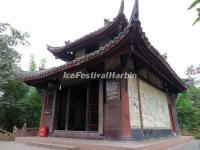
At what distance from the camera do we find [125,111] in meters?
5.79

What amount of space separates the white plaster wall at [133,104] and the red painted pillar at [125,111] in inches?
7.4

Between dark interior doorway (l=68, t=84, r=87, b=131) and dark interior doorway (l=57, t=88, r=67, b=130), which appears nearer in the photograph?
dark interior doorway (l=57, t=88, r=67, b=130)

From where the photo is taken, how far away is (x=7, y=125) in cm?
1391

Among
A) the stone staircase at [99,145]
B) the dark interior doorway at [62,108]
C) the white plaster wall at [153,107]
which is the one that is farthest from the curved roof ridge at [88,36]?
the stone staircase at [99,145]

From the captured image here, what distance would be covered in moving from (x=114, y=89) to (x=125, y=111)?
0.85 meters

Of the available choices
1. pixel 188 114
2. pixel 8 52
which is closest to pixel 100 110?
pixel 8 52

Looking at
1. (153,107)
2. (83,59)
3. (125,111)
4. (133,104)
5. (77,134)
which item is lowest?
(77,134)

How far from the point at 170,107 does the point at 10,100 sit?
9989 mm

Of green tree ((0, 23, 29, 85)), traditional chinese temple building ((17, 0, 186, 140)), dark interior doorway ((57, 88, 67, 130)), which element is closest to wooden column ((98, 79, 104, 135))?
traditional chinese temple building ((17, 0, 186, 140))

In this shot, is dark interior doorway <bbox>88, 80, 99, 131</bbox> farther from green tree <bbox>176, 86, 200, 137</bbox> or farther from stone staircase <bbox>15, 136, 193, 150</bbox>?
green tree <bbox>176, 86, 200, 137</bbox>

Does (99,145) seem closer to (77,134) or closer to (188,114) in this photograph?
(77,134)

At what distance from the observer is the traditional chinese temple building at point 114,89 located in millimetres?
5730

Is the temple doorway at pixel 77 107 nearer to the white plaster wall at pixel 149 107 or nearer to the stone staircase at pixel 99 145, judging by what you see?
the stone staircase at pixel 99 145

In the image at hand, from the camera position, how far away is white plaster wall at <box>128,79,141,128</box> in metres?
5.96
